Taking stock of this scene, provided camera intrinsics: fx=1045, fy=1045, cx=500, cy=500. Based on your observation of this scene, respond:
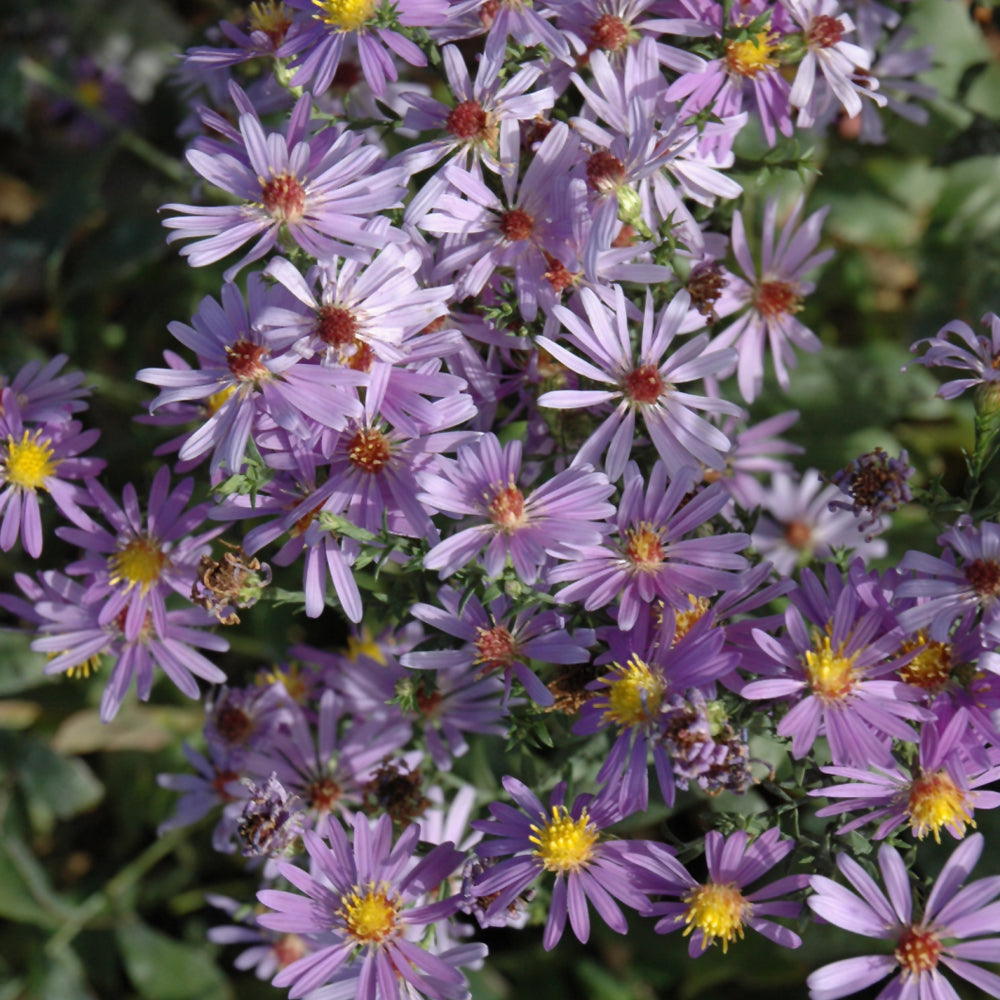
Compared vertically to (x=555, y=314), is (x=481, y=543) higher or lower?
lower

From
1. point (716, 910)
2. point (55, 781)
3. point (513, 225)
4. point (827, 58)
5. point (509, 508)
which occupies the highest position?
point (827, 58)

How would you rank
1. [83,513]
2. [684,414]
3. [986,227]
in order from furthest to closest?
1. [986,227]
2. [83,513]
3. [684,414]

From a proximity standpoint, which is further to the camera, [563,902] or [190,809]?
[190,809]

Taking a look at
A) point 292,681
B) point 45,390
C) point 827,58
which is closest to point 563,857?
point 292,681

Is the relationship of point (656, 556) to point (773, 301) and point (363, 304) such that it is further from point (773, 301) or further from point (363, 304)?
point (773, 301)

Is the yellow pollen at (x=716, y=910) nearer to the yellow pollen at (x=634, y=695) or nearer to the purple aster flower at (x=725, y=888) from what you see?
the purple aster flower at (x=725, y=888)

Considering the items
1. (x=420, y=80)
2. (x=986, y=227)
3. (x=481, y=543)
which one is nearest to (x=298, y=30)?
(x=481, y=543)

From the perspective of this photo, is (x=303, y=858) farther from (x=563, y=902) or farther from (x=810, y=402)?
(x=810, y=402)

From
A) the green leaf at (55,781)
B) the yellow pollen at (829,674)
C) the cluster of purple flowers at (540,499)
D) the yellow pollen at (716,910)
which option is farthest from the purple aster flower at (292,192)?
the green leaf at (55,781)
